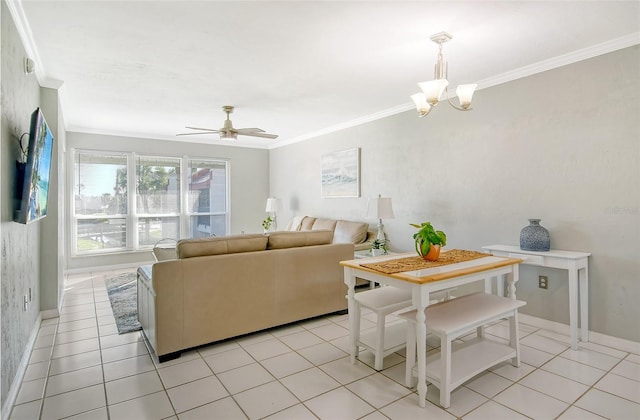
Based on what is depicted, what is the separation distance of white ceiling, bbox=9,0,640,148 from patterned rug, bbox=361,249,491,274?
1.69 m

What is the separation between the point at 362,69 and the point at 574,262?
2422 mm

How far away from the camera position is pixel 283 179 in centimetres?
708

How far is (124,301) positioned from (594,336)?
478cm

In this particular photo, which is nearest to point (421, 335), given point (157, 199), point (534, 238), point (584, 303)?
point (534, 238)

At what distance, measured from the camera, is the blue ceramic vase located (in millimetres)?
2904

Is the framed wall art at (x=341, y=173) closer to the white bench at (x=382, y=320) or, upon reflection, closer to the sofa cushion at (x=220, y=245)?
the sofa cushion at (x=220, y=245)

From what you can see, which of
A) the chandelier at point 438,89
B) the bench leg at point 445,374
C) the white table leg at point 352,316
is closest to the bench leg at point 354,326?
the white table leg at point 352,316

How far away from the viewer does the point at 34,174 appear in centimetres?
215

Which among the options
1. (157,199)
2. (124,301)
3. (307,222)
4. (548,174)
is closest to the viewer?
(548,174)

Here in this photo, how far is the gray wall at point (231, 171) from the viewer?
18.5ft

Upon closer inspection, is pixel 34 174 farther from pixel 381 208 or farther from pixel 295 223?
pixel 295 223

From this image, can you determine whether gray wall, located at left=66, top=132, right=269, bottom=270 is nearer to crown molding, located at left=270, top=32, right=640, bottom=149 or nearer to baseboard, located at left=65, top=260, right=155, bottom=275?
baseboard, located at left=65, top=260, right=155, bottom=275

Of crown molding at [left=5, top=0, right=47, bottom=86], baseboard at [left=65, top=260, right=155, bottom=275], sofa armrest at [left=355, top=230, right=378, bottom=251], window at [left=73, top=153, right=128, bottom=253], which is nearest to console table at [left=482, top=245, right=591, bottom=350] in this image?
sofa armrest at [left=355, top=230, right=378, bottom=251]

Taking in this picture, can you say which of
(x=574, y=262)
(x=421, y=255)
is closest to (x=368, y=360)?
(x=421, y=255)
